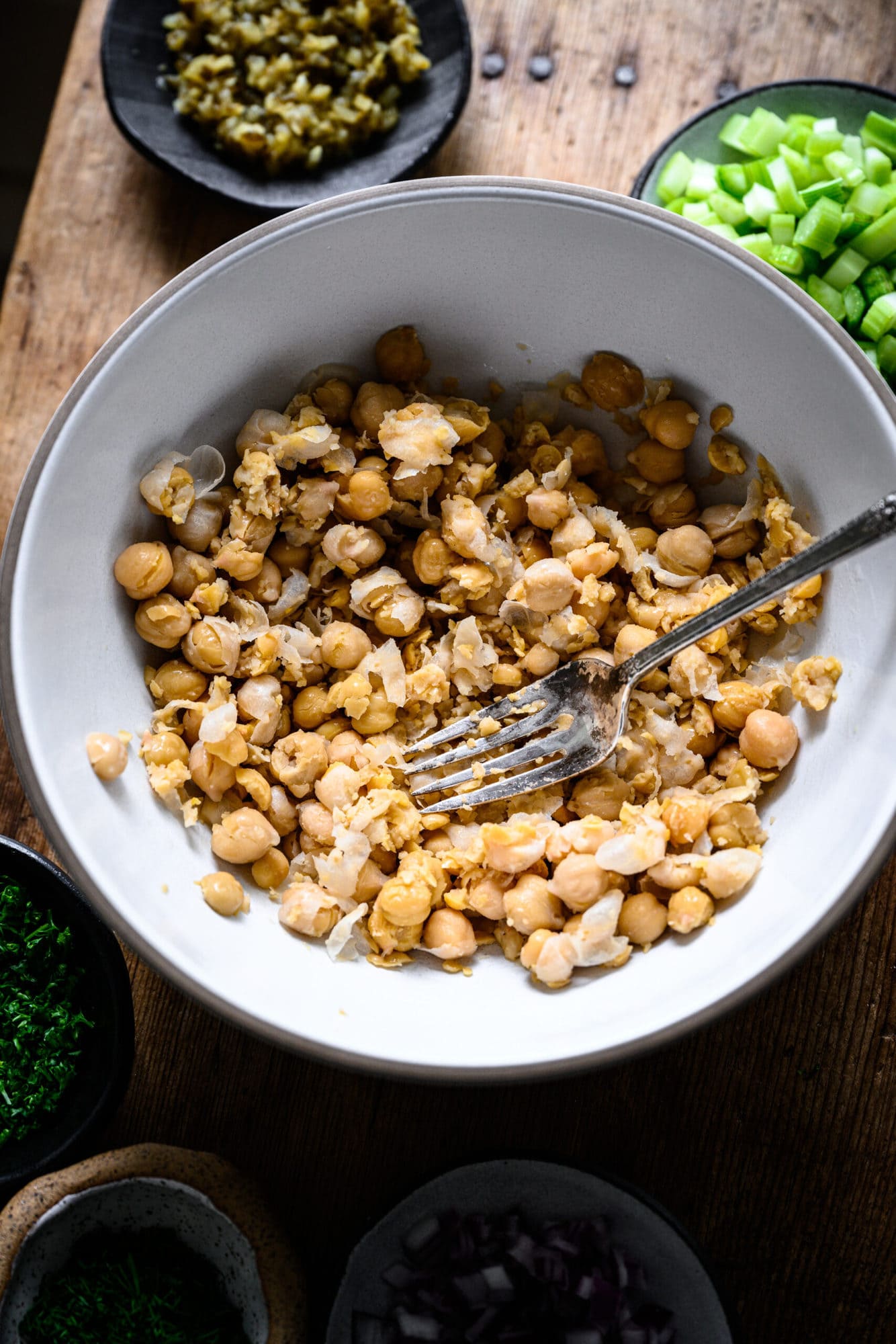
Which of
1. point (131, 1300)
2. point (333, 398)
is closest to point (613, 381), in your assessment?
point (333, 398)

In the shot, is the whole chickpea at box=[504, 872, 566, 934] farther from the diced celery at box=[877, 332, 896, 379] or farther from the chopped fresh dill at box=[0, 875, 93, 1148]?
the diced celery at box=[877, 332, 896, 379]

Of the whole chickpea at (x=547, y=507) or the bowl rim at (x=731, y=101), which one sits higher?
the bowl rim at (x=731, y=101)

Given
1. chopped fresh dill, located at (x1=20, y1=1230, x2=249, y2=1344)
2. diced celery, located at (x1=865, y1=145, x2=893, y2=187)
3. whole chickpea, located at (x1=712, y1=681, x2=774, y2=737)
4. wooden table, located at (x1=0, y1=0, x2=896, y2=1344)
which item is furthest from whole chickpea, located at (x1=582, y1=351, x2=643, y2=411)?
chopped fresh dill, located at (x1=20, y1=1230, x2=249, y2=1344)

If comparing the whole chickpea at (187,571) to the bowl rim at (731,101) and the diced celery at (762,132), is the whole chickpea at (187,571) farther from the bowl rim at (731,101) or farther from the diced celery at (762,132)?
the diced celery at (762,132)

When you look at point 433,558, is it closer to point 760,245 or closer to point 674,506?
point 674,506

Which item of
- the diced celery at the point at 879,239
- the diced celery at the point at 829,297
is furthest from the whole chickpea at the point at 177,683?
the diced celery at the point at 879,239
